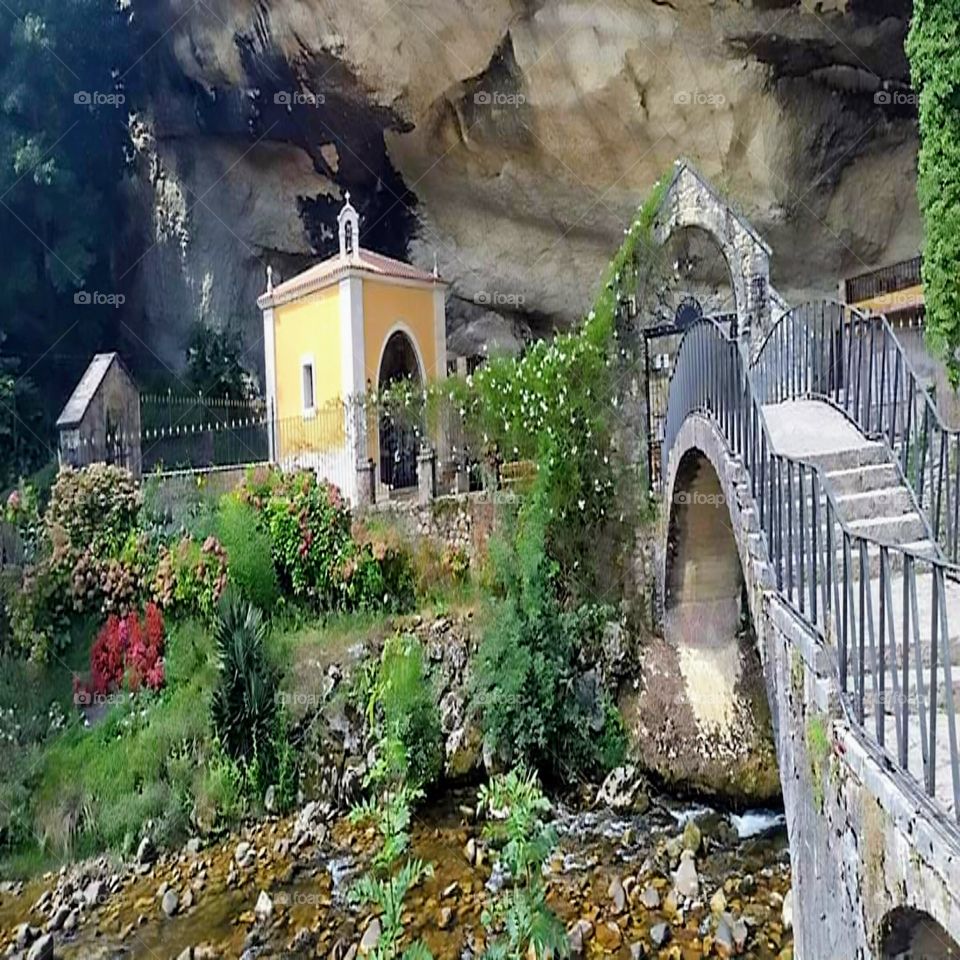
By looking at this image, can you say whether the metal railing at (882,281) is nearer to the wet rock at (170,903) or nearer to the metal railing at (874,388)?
the metal railing at (874,388)

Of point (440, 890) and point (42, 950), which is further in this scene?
point (440, 890)

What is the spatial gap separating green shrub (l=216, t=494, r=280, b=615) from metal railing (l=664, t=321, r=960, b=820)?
20.7 feet

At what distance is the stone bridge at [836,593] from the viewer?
324 cm

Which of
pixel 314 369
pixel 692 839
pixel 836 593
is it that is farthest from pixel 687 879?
pixel 314 369

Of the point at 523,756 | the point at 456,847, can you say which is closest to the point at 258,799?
the point at 456,847

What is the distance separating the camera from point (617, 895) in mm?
7316

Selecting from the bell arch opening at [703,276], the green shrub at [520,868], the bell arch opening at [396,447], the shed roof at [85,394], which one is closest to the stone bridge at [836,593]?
the green shrub at [520,868]

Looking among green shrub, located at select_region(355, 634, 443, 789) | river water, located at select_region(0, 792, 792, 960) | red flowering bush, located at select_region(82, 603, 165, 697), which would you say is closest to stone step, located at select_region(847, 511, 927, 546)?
river water, located at select_region(0, 792, 792, 960)

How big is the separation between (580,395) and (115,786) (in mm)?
7445
